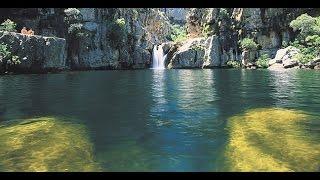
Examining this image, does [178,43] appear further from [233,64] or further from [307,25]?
[307,25]

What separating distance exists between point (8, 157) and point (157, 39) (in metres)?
109

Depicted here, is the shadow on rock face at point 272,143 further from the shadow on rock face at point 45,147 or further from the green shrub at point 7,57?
the green shrub at point 7,57

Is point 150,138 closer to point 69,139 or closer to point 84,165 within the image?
point 69,139

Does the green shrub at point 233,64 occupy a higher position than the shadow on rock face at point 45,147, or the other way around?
the green shrub at point 233,64

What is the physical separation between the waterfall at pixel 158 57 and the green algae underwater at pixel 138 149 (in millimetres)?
72583

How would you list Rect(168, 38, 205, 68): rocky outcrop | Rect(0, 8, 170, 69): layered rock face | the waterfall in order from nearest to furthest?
Rect(0, 8, 170, 69): layered rock face, Rect(168, 38, 205, 68): rocky outcrop, the waterfall

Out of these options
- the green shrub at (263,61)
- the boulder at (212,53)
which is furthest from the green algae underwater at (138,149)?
the boulder at (212,53)

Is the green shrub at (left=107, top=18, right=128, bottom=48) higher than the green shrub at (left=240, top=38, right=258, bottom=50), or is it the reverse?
the green shrub at (left=107, top=18, right=128, bottom=48)

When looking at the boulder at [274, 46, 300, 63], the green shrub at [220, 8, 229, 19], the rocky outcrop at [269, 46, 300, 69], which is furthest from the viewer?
the green shrub at [220, 8, 229, 19]

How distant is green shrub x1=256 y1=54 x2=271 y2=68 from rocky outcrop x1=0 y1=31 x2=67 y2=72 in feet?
129

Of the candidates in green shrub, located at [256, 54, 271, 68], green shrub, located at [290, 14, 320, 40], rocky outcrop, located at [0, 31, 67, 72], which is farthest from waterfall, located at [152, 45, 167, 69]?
rocky outcrop, located at [0, 31, 67, 72]

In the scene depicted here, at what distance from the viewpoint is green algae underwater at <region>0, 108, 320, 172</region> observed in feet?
34.1

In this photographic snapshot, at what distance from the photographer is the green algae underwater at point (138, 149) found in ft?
34.1

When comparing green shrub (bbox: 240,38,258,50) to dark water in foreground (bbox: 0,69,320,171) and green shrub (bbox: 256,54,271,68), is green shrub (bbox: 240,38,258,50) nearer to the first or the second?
green shrub (bbox: 256,54,271,68)
